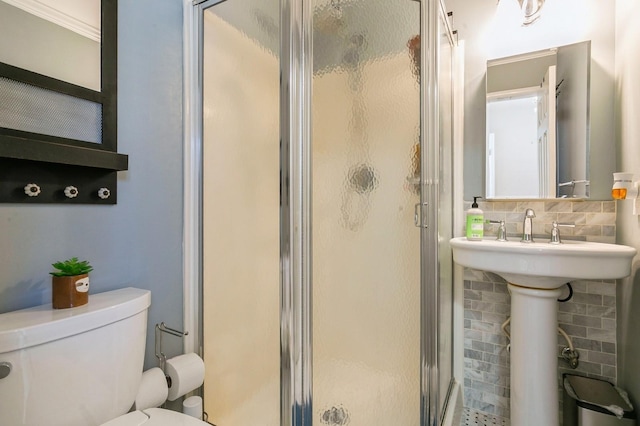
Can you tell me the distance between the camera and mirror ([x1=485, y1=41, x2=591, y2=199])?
1.35m

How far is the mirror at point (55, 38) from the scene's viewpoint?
0.85 m

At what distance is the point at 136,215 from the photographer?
45.5 inches

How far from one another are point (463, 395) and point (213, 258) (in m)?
1.47

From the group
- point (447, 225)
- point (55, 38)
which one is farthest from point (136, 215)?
point (447, 225)

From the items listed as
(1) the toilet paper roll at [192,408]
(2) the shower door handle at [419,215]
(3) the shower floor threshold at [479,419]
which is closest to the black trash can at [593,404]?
(3) the shower floor threshold at [479,419]

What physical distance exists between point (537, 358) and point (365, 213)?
2.88 ft

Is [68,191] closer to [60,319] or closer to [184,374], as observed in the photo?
[60,319]

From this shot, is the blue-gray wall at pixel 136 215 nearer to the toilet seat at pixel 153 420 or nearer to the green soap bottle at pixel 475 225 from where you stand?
the toilet seat at pixel 153 420

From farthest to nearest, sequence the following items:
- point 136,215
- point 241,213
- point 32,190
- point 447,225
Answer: point 447,225, point 241,213, point 136,215, point 32,190

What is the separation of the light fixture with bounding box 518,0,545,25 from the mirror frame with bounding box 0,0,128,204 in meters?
1.78

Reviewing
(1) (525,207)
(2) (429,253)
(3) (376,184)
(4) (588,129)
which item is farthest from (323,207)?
(4) (588,129)

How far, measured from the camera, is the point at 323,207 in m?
1.19

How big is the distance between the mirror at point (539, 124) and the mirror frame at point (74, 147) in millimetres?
1662

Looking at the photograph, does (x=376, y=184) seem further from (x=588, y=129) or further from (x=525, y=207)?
(x=588, y=129)
